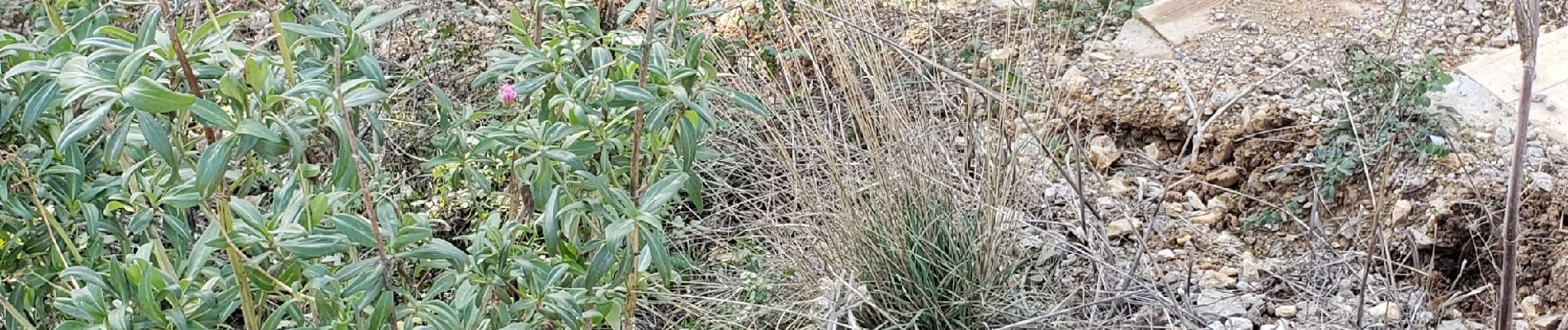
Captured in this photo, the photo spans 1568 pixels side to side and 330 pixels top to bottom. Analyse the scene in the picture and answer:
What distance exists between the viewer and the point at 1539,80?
333 centimetres

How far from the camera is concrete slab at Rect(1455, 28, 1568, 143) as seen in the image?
3.16 metres

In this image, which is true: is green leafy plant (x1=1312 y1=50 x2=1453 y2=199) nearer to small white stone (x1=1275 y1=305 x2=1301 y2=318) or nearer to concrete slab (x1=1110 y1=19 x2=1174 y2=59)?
small white stone (x1=1275 y1=305 x2=1301 y2=318)

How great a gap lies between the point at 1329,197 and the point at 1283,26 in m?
0.79

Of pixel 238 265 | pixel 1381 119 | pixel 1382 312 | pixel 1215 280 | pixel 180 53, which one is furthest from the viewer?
pixel 1381 119

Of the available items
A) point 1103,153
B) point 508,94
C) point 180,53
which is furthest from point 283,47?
point 1103,153

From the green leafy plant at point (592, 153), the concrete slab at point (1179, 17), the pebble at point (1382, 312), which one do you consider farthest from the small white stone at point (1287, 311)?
the green leafy plant at point (592, 153)

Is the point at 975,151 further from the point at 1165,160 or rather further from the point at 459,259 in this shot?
the point at 459,259

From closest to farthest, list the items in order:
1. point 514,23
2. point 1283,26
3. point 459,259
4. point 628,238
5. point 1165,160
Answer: point 459,259, point 628,238, point 514,23, point 1165,160, point 1283,26

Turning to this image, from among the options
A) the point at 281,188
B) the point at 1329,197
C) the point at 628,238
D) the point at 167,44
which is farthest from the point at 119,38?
the point at 1329,197

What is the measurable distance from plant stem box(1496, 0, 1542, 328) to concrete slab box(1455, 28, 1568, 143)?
1.53m

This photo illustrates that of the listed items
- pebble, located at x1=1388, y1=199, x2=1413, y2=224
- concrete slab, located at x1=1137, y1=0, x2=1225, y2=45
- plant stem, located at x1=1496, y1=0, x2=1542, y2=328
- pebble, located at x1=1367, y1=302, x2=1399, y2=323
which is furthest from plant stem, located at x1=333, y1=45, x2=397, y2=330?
concrete slab, located at x1=1137, y1=0, x2=1225, y2=45

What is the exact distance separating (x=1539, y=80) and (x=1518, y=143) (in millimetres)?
2047

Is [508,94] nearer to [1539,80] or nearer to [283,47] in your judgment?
[283,47]

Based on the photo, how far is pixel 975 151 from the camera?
2.76 metres
